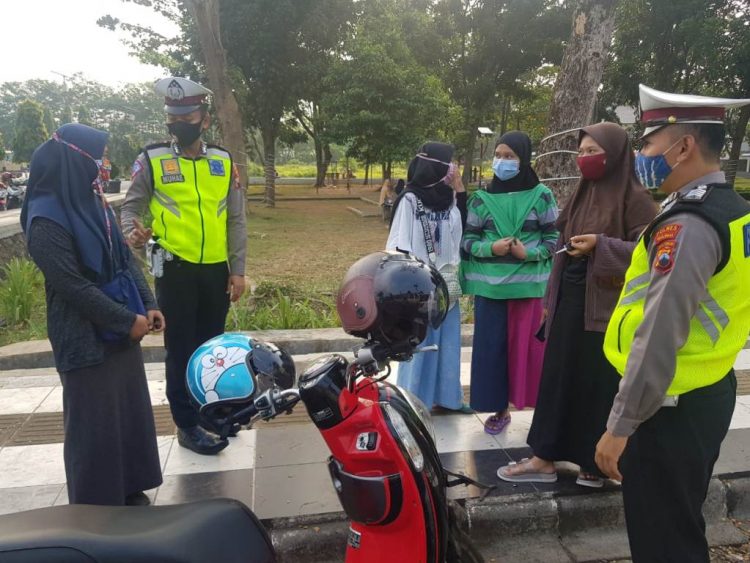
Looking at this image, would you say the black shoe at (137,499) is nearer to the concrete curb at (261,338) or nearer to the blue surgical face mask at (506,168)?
the concrete curb at (261,338)

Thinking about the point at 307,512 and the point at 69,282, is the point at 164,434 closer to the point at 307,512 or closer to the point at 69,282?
the point at 307,512

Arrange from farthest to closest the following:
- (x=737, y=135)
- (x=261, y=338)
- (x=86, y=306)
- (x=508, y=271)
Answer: (x=737, y=135), (x=261, y=338), (x=508, y=271), (x=86, y=306)

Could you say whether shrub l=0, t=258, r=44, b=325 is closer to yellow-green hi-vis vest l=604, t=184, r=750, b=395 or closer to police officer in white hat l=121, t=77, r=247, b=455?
police officer in white hat l=121, t=77, r=247, b=455

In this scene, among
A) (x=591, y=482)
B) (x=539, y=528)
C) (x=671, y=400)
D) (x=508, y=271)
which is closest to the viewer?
(x=671, y=400)

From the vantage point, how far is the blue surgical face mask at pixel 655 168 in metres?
1.79

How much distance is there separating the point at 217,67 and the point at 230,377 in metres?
12.4

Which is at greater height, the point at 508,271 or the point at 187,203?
the point at 187,203

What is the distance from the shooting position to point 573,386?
285cm

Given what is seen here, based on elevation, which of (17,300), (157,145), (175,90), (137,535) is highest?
(175,90)

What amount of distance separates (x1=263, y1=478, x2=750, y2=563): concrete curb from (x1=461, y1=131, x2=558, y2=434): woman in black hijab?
68 cm

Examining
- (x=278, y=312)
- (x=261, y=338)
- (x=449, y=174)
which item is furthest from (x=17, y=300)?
(x=449, y=174)

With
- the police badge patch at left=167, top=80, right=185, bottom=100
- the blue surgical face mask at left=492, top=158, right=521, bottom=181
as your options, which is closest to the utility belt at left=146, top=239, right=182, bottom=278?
the police badge patch at left=167, top=80, right=185, bottom=100

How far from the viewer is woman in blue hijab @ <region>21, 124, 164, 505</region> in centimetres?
223

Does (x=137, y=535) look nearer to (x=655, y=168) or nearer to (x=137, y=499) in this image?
(x=137, y=499)
